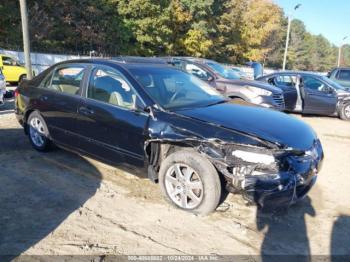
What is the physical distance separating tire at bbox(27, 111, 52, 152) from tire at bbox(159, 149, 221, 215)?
2.52m

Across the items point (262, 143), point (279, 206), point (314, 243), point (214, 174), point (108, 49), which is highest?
point (108, 49)

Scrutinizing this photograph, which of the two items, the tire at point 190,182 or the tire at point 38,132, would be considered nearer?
the tire at point 190,182

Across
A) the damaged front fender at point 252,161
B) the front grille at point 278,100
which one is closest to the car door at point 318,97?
the front grille at point 278,100

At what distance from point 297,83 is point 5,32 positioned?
990 inches

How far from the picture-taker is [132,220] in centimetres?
395

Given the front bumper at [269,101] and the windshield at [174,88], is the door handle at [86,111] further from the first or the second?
the front bumper at [269,101]

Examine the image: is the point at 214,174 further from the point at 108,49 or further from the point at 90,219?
the point at 108,49

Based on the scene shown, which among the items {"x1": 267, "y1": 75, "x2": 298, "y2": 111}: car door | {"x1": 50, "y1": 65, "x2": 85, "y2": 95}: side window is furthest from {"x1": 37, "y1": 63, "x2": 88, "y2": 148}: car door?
{"x1": 267, "y1": 75, "x2": 298, "y2": 111}: car door

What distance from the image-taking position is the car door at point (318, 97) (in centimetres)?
1124

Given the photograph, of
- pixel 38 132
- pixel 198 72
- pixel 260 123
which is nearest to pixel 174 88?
pixel 260 123

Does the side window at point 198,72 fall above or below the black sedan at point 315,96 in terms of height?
above

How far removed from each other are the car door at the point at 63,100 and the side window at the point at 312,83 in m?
8.24

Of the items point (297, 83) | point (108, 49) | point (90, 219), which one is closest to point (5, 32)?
point (108, 49)

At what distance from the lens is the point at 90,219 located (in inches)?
155
